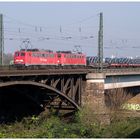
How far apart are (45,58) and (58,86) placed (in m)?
14.4

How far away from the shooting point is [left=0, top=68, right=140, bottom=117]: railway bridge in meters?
32.1

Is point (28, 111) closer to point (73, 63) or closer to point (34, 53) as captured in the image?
point (34, 53)

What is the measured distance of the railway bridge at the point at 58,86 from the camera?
3206 centimetres

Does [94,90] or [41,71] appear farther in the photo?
[94,90]

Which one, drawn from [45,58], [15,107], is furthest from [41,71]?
[45,58]

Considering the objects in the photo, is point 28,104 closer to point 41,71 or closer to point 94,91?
point 94,91

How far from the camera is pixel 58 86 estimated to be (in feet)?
131

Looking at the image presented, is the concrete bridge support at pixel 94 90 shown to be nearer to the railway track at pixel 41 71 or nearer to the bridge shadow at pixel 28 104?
the railway track at pixel 41 71

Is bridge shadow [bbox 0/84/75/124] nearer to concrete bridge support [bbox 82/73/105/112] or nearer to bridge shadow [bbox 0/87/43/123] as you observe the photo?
bridge shadow [bbox 0/87/43/123]

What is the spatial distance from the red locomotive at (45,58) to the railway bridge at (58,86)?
8.00m

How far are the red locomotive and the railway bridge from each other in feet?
26.3

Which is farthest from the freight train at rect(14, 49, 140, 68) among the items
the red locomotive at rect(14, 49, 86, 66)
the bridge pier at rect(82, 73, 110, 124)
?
the bridge pier at rect(82, 73, 110, 124)

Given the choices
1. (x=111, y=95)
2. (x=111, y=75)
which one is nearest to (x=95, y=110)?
(x=111, y=75)

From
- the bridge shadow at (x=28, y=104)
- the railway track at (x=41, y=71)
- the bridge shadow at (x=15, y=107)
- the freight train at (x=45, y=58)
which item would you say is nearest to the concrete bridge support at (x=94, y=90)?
the railway track at (x=41, y=71)
